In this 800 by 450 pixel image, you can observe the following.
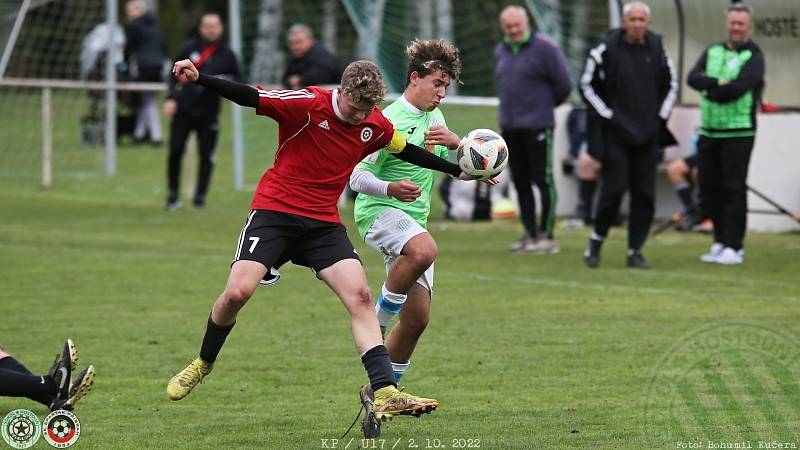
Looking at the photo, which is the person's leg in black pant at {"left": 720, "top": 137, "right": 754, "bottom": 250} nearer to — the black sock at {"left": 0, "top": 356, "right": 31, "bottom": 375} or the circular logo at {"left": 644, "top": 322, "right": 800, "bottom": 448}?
the circular logo at {"left": 644, "top": 322, "right": 800, "bottom": 448}

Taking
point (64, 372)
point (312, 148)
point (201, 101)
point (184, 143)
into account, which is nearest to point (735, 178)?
point (312, 148)

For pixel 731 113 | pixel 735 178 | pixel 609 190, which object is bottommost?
pixel 609 190

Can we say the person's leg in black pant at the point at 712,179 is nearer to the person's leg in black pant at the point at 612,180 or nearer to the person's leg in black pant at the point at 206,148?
the person's leg in black pant at the point at 612,180

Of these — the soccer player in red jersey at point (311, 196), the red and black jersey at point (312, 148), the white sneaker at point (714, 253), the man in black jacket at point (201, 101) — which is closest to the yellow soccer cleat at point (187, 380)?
the soccer player in red jersey at point (311, 196)

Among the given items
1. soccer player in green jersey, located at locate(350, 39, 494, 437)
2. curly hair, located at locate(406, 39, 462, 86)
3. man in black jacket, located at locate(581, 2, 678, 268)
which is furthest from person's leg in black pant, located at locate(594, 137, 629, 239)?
curly hair, located at locate(406, 39, 462, 86)

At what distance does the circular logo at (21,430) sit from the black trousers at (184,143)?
10155 mm

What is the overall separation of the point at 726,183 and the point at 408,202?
6085 mm

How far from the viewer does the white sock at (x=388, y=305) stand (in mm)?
6887

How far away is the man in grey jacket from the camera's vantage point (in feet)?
42.8

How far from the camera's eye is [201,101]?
54.2 feet

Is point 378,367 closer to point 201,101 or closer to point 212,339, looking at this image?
point 212,339

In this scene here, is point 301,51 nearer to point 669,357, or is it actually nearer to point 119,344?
point 119,344

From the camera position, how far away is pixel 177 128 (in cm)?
1655

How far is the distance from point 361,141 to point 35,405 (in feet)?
7.16
